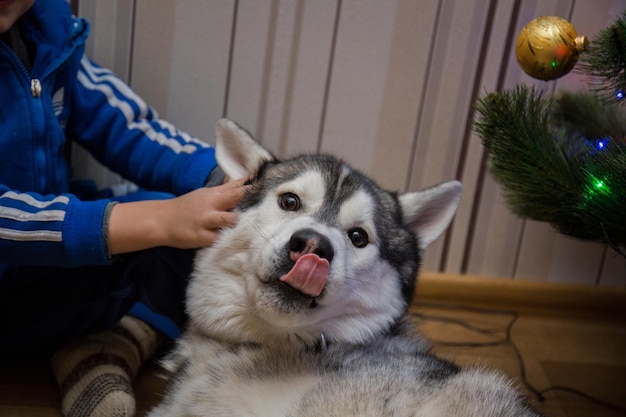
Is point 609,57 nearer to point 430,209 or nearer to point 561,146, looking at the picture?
point 561,146

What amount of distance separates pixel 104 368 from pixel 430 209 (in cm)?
86

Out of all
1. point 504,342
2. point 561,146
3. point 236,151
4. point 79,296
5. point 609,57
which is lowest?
point 504,342

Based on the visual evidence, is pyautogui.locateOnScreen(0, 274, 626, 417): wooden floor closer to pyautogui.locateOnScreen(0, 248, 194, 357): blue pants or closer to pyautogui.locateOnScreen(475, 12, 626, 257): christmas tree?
pyautogui.locateOnScreen(0, 248, 194, 357): blue pants

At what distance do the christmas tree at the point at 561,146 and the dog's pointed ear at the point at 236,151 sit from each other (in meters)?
0.47

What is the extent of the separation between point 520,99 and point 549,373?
39.9 inches

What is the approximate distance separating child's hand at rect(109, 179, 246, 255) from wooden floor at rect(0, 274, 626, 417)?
470 mm

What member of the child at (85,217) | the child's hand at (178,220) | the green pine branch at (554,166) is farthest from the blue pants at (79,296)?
the green pine branch at (554,166)

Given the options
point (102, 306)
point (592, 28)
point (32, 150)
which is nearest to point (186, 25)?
point (32, 150)

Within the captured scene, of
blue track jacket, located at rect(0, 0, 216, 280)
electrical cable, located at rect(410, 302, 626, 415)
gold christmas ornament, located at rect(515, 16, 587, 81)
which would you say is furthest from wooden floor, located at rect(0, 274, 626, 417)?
gold christmas ornament, located at rect(515, 16, 587, 81)

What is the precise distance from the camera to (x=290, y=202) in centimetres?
128

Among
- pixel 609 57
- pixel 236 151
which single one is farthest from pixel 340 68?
pixel 609 57

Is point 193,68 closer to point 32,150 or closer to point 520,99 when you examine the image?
point 32,150

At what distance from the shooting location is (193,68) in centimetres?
193

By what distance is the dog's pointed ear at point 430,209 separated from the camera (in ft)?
4.60
